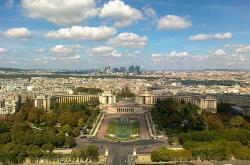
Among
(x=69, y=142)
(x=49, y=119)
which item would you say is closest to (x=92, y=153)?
(x=69, y=142)

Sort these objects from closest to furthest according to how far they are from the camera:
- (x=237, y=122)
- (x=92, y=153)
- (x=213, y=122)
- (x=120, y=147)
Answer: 1. (x=92, y=153)
2. (x=120, y=147)
3. (x=213, y=122)
4. (x=237, y=122)

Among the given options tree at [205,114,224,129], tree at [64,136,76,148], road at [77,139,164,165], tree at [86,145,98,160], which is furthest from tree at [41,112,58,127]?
tree at [205,114,224,129]

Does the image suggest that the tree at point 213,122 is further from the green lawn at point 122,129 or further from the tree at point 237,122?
the green lawn at point 122,129

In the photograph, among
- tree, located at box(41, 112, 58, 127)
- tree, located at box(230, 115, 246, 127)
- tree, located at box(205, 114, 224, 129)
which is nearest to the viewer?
tree, located at box(205, 114, 224, 129)

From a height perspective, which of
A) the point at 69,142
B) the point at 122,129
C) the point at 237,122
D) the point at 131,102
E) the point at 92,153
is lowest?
the point at 122,129

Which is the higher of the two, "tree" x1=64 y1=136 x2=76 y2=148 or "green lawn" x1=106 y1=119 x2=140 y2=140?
"tree" x1=64 y1=136 x2=76 y2=148

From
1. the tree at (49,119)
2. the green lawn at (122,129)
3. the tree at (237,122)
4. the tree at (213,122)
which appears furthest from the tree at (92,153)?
the tree at (237,122)

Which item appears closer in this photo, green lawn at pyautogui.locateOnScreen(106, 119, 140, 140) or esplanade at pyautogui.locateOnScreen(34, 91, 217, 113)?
green lawn at pyautogui.locateOnScreen(106, 119, 140, 140)

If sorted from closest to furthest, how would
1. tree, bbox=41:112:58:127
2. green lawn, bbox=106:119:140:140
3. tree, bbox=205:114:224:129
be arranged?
green lawn, bbox=106:119:140:140, tree, bbox=205:114:224:129, tree, bbox=41:112:58:127

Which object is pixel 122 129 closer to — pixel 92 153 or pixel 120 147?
pixel 120 147

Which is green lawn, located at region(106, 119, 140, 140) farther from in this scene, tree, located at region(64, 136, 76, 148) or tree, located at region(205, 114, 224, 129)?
tree, located at region(205, 114, 224, 129)

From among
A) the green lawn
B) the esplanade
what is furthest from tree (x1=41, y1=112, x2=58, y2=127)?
the esplanade

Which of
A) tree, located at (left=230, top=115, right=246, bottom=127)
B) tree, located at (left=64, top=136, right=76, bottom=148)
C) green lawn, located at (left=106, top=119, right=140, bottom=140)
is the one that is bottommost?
green lawn, located at (left=106, top=119, right=140, bottom=140)

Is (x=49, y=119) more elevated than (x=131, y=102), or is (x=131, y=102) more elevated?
(x=49, y=119)
